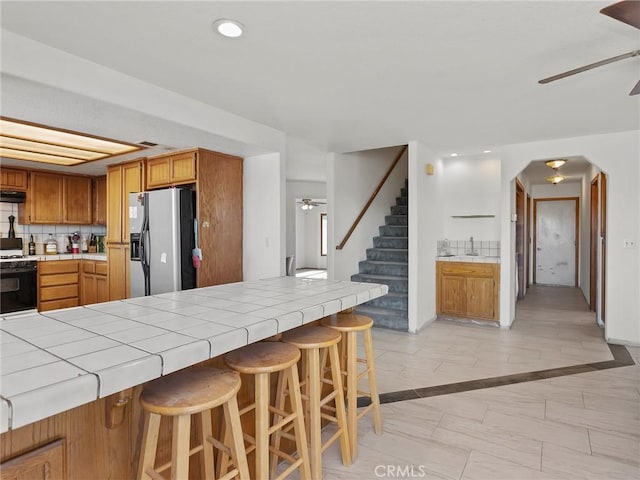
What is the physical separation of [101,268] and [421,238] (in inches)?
161

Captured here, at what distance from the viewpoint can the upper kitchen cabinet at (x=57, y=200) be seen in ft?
16.2

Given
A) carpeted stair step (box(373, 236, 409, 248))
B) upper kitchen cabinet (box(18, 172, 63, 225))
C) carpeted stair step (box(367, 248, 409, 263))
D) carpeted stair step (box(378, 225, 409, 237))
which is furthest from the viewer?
carpeted stair step (box(378, 225, 409, 237))

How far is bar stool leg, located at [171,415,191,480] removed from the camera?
1.18 meters

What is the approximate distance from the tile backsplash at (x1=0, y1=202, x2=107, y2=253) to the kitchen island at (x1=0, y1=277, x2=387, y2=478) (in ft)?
14.6

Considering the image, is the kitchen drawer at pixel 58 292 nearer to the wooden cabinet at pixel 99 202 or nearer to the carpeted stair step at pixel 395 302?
the wooden cabinet at pixel 99 202

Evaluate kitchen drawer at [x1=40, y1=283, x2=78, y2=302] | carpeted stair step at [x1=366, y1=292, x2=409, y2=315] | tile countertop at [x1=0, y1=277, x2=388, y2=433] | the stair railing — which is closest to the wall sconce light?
the stair railing

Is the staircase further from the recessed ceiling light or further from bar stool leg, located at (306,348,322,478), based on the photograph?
the recessed ceiling light

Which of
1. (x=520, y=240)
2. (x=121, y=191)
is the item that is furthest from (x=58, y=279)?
(x=520, y=240)

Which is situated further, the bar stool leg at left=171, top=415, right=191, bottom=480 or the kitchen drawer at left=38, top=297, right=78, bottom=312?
the kitchen drawer at left=38, top=297, right=78, bottom=312

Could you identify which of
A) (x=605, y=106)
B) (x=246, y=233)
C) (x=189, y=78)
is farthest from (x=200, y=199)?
(x=605, y=106)

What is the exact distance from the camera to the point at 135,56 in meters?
2.25

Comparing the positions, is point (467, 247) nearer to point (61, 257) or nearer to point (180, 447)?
point (180, 447)

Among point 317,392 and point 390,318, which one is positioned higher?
point 317,392

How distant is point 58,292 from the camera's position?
4.84 metres
